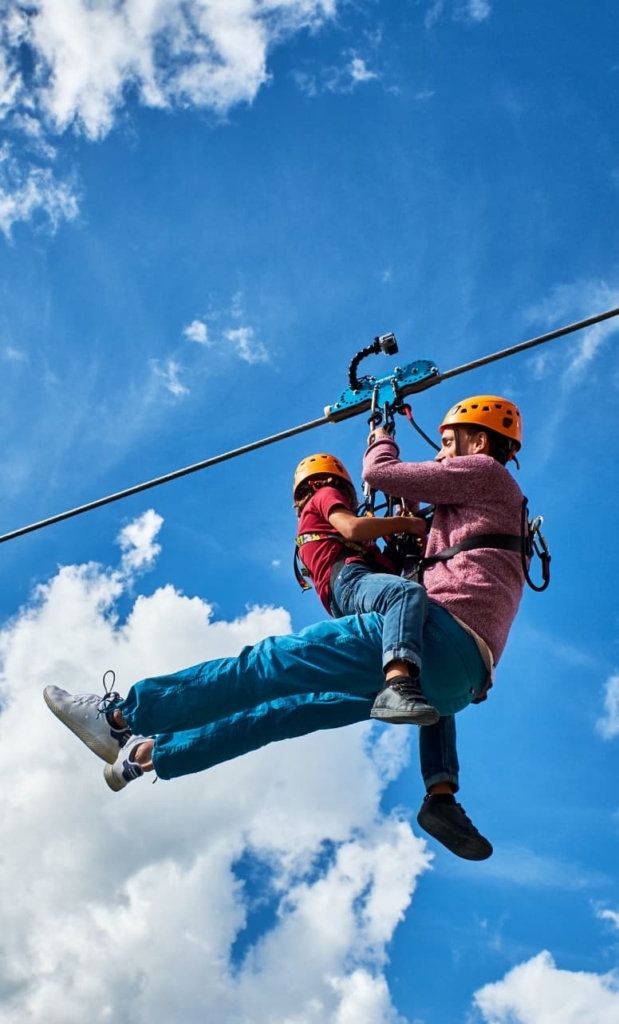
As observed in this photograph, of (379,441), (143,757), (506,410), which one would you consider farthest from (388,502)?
(143,757)

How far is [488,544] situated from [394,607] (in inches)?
26.3

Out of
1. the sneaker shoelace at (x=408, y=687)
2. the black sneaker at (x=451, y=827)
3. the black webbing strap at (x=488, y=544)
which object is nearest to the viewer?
the sneaker shoelace at (x=408, y=687)

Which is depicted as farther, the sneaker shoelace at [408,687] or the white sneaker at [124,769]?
the white sneaker at [124,769]

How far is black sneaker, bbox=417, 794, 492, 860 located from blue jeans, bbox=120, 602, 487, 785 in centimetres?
59

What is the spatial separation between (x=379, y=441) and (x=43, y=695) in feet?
8.58

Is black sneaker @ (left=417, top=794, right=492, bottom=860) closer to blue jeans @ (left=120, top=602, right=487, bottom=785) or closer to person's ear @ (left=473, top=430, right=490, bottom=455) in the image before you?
blue jeans @ (left=120, top=602, right=487, bottom=785)

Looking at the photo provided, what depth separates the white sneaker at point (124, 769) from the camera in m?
6.56

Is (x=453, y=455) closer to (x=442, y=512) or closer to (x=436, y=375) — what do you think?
(x=442, y=512)

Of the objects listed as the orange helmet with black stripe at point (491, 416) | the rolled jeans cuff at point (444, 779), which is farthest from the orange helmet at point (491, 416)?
the rolled jeans cuff at point (444, 779)

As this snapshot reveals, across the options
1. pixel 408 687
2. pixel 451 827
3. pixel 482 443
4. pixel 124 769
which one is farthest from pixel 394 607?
pixel 124 769

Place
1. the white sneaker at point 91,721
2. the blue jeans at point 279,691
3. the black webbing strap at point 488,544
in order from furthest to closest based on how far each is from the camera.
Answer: the white sneaker at point 91,721
the black webbing strap at point 488,544
the blue jeans at point 279,691

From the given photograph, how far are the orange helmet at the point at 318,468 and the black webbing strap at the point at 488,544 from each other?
148cm

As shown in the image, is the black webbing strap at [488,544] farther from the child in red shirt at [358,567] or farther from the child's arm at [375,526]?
the child's arm at [375,526]

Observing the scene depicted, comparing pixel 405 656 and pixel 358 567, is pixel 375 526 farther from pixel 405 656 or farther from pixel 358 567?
pixel 405 656
